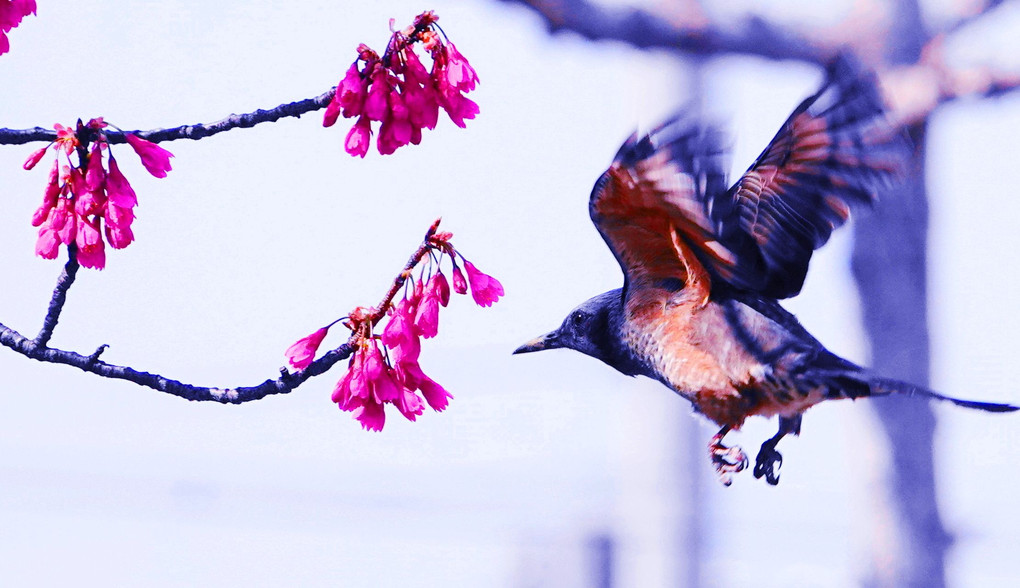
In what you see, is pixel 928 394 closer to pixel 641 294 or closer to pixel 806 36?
pixel 641 294

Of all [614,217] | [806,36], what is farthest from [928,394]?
[806,36]

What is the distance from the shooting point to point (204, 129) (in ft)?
4.09

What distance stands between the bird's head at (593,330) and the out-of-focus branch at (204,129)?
36.7 inches

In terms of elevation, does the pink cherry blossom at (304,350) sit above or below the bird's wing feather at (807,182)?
below

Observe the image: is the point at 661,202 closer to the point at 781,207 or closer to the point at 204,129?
the point at 781,207

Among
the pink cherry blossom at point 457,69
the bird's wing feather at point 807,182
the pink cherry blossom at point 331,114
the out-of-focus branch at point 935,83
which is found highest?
the out-of-focus branch at point 935,83

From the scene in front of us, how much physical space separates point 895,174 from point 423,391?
91cm

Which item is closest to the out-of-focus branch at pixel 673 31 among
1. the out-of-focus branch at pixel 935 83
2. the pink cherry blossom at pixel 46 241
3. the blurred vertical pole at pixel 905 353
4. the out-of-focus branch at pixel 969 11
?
the out-of-focus branch at pixel 935 83

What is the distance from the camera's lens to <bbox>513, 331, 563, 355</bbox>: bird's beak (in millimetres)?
2207

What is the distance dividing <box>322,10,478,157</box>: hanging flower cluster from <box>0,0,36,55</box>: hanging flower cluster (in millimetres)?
343

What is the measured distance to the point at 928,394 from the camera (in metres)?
1.60

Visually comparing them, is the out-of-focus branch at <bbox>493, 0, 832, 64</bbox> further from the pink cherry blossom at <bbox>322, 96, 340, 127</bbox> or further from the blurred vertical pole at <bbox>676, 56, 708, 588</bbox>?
the blurred vertical pole at <bbox>676, 56, 708, 588</bbox>

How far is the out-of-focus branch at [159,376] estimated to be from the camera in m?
1.21

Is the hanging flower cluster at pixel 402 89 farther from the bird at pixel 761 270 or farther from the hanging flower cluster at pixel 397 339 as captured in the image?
the bird at pixel 761 270
